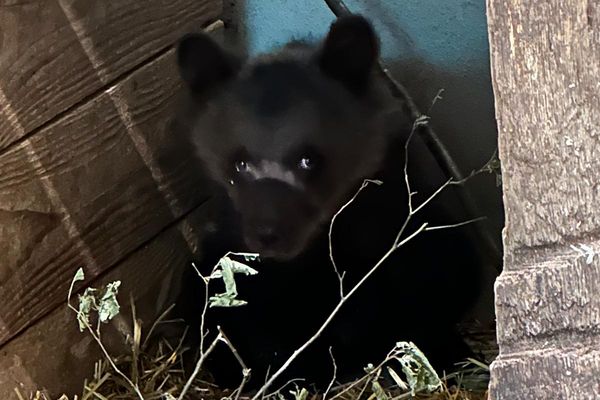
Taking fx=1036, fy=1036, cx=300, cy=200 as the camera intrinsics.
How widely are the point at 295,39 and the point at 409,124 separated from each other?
42 cm

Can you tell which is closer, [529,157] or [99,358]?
[529,157]

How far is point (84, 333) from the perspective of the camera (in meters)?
2.54

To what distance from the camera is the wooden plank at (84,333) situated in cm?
235

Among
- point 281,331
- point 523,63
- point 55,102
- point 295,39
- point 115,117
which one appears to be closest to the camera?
point 523,63

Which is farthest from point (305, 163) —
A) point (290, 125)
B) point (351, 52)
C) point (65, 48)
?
point (65, 48)

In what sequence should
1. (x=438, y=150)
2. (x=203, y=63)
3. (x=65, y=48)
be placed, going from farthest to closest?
(x=438, y=150) < (x=203, y=63) < (x=65, y=48)

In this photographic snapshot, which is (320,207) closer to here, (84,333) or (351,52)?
(351,52)

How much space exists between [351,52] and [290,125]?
0.24 m

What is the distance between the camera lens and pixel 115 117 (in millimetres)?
2541

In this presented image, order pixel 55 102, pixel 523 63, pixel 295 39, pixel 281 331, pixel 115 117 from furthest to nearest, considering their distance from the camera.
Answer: pixel 295 39, pixel 281 331, pixel 115 117, pixel 55 102, pixel 523 63

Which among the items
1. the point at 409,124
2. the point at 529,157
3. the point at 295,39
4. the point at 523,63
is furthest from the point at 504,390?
the point at 295,39

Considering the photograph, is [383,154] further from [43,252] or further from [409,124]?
[43,252]

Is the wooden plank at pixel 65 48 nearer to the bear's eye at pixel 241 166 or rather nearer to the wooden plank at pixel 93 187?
the wooden plank at pixel 93 187

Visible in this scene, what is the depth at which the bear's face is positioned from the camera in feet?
8.01
